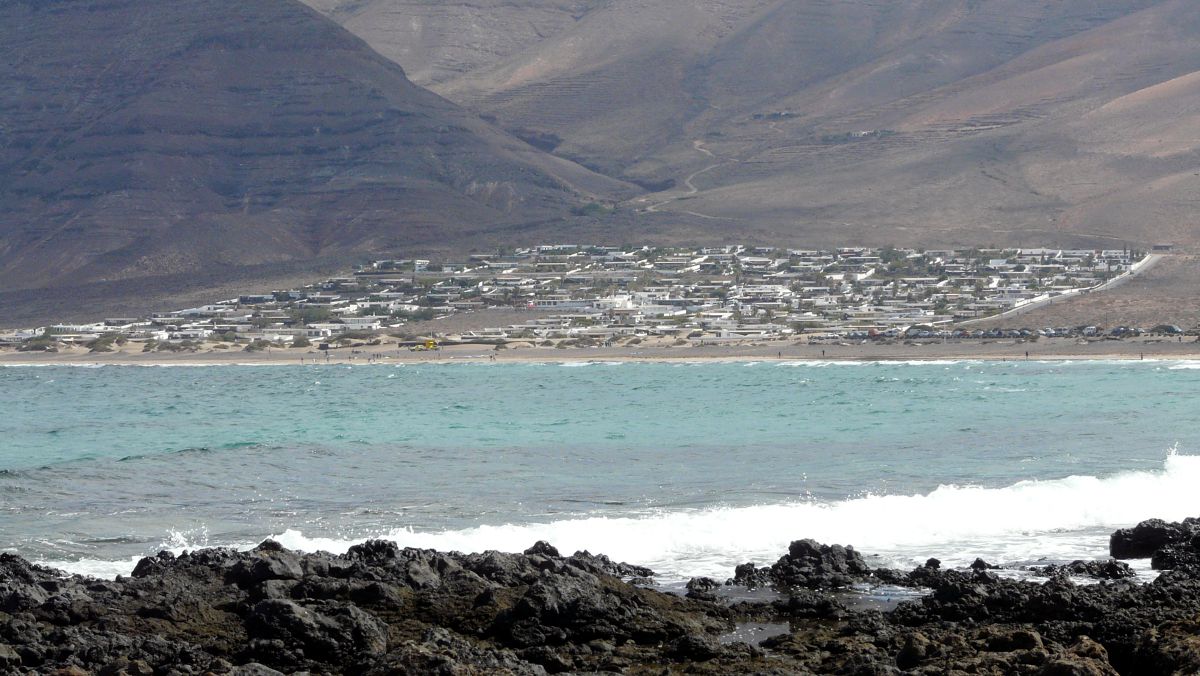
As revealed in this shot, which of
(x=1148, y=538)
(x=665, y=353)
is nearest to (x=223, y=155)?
(x=665, y=353)

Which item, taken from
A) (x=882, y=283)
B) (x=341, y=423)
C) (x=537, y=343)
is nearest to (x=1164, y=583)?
(x=341, y=423)

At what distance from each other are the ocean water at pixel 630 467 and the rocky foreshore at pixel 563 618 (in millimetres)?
2124

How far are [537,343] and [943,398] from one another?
118ft

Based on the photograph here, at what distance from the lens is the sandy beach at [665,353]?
238ft

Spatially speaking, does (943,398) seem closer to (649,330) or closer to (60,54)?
(649,330)

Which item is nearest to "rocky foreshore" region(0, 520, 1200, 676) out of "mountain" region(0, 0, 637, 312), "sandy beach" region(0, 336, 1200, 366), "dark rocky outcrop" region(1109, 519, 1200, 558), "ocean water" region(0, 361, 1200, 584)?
"dark rocky outcrop" region(1109, 519, 1200, 558)

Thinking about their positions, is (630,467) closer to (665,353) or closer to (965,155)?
(665,353)

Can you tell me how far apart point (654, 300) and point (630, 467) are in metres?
65.7

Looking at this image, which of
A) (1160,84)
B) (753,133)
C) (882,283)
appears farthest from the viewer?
(753,133)

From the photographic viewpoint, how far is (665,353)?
259 feet

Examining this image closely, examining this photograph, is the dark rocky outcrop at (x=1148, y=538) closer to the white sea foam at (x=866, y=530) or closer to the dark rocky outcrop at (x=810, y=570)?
the white sea foam at (x=866, y=530)

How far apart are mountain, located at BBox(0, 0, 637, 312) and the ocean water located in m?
67.9

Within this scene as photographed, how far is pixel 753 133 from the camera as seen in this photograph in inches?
7475

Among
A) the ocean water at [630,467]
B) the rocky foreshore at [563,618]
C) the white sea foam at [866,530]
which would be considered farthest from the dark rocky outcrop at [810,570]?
the ocean water at [630,467]
